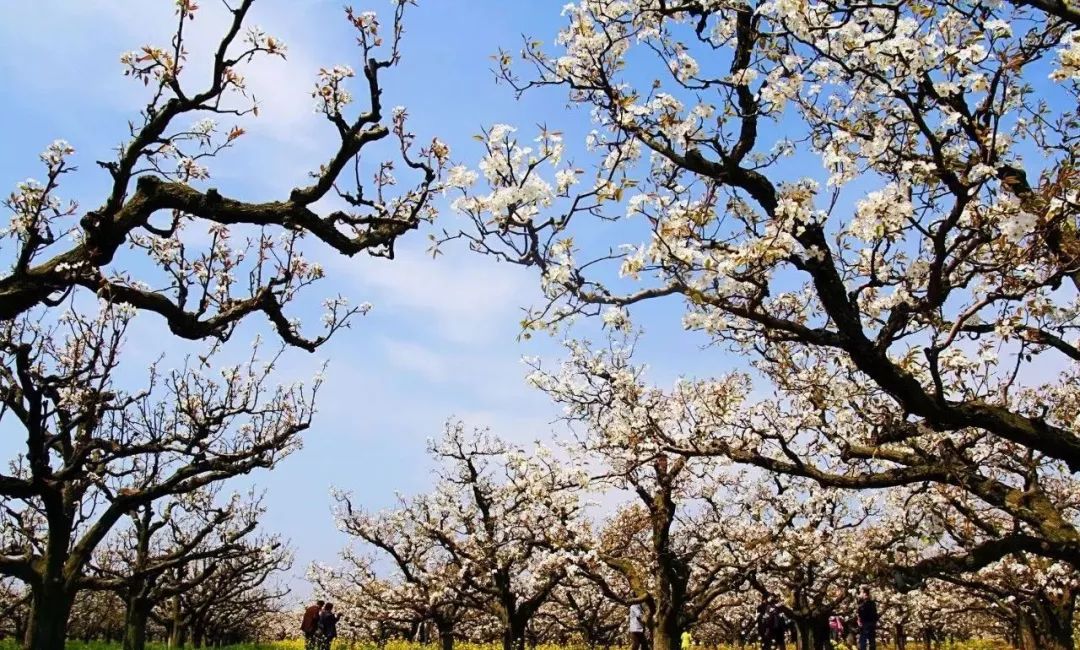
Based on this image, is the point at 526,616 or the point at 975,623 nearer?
the point at 526,616

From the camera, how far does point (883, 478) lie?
32.4 ft

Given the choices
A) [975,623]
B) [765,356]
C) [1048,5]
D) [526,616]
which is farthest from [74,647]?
[975,623]

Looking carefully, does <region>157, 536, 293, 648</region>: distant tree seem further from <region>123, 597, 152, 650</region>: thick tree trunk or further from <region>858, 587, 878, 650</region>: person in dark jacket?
<region>858, 587, 878, 650</region>: person in dark jacket

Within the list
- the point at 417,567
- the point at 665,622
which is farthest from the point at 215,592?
the point at 665,622

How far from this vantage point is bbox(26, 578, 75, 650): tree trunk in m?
13.7

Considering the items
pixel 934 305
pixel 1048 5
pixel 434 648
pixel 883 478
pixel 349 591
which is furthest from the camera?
pixel 349 591

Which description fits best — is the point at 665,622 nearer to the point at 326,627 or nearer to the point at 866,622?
the point at 866,622

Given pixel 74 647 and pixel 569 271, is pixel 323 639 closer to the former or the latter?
pixel 74 647

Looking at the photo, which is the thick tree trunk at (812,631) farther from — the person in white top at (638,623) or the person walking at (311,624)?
the person walking at (311,624)

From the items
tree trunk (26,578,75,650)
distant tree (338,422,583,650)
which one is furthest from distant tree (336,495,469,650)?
tree trunk (26,578,75,650)

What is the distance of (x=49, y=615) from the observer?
1387cm

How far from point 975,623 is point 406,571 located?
157ft

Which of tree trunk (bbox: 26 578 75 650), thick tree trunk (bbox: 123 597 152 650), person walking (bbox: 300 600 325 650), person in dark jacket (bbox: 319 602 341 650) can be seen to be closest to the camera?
tree trunk (bbox: 26 578 75 650)

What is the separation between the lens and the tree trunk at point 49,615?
13.7m
